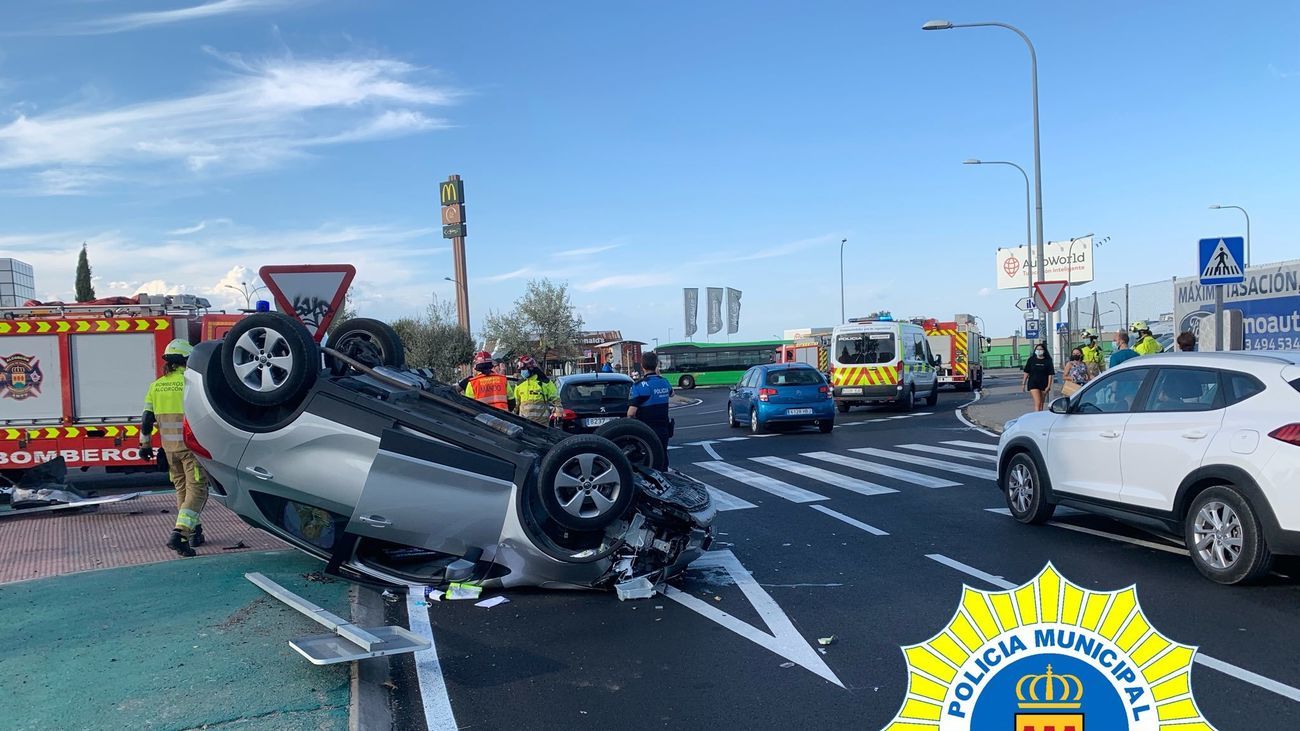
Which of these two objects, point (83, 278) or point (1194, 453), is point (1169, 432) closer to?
point (1194, 453)

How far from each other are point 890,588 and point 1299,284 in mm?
16681

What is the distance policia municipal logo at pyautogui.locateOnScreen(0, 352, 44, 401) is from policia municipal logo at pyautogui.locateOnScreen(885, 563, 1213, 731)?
1404 centimetres

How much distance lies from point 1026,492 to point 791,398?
10.2 m

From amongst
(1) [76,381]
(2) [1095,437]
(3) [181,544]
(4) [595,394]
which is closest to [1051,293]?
(4) [595,394]

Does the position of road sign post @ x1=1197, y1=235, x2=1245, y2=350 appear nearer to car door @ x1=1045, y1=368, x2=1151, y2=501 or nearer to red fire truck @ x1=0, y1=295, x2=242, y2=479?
car door @ x1=1045, y1=368, x2=1151, y2=501

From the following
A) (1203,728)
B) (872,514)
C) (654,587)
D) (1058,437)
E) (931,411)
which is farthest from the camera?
(931,411)

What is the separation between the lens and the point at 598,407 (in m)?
12.9

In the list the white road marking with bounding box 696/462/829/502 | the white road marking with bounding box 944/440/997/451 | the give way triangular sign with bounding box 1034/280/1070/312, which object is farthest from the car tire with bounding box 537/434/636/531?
the give way triangular sign with bounding box 1034/280/1070/312

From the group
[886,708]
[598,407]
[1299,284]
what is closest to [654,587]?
[886,708]

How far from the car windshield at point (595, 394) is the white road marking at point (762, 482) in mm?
1886

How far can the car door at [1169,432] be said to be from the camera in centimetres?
657

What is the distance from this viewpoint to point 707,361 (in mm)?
57906

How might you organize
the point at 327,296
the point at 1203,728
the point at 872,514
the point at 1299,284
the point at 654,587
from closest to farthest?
Result: the point at 1203,728, the point at 654,587, the point at 327,296, the point at 872,514, the point at 1299,284

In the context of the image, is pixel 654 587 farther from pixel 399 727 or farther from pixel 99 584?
pixel 99 584
